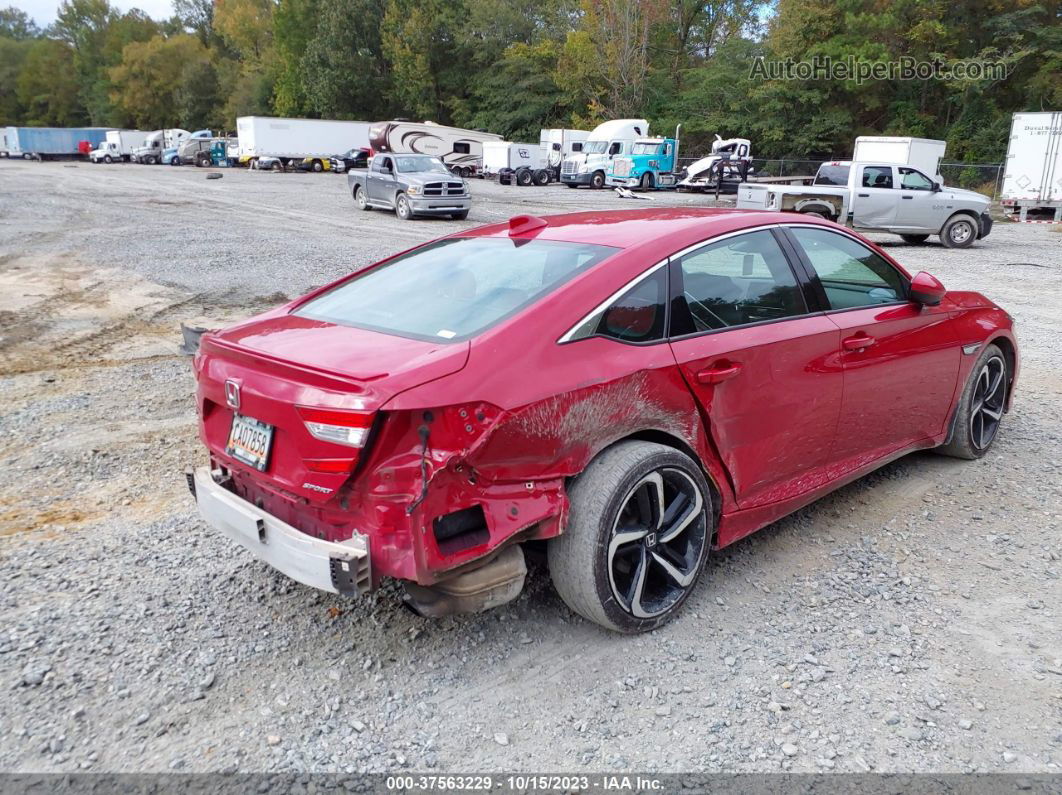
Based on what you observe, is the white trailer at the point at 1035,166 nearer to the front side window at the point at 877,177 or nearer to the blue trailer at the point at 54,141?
the front side window at the point at 877,177

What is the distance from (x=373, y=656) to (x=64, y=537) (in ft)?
6.46

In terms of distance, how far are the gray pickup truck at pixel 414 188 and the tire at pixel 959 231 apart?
478 inches

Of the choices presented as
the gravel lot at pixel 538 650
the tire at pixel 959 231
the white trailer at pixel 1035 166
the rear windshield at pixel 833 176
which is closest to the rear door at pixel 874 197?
the rear windshield at pixel 833 176

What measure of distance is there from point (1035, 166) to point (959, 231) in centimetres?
958

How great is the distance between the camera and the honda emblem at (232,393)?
2957 millimetres

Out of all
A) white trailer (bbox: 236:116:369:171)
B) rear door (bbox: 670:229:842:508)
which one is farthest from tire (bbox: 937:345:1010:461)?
white trailer (bbox: 236:116:369:171)

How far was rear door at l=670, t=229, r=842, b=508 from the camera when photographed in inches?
129

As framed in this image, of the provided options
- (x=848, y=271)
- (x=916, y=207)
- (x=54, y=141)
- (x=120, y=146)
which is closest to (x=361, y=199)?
(x=916, y=207)

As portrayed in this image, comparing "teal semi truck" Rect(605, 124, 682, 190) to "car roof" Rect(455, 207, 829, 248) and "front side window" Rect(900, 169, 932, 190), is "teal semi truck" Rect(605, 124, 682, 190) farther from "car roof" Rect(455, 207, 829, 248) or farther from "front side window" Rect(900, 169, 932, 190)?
"car roof" Rect(455, 207, 829, 248)

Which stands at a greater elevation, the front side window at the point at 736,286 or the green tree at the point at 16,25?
the green tree at the point at 16,25

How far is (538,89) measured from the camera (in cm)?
5634

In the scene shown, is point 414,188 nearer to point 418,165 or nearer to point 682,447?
point 418,165

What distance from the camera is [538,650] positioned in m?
3.11

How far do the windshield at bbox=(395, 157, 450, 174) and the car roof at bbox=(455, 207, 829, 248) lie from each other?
65.0 feet
